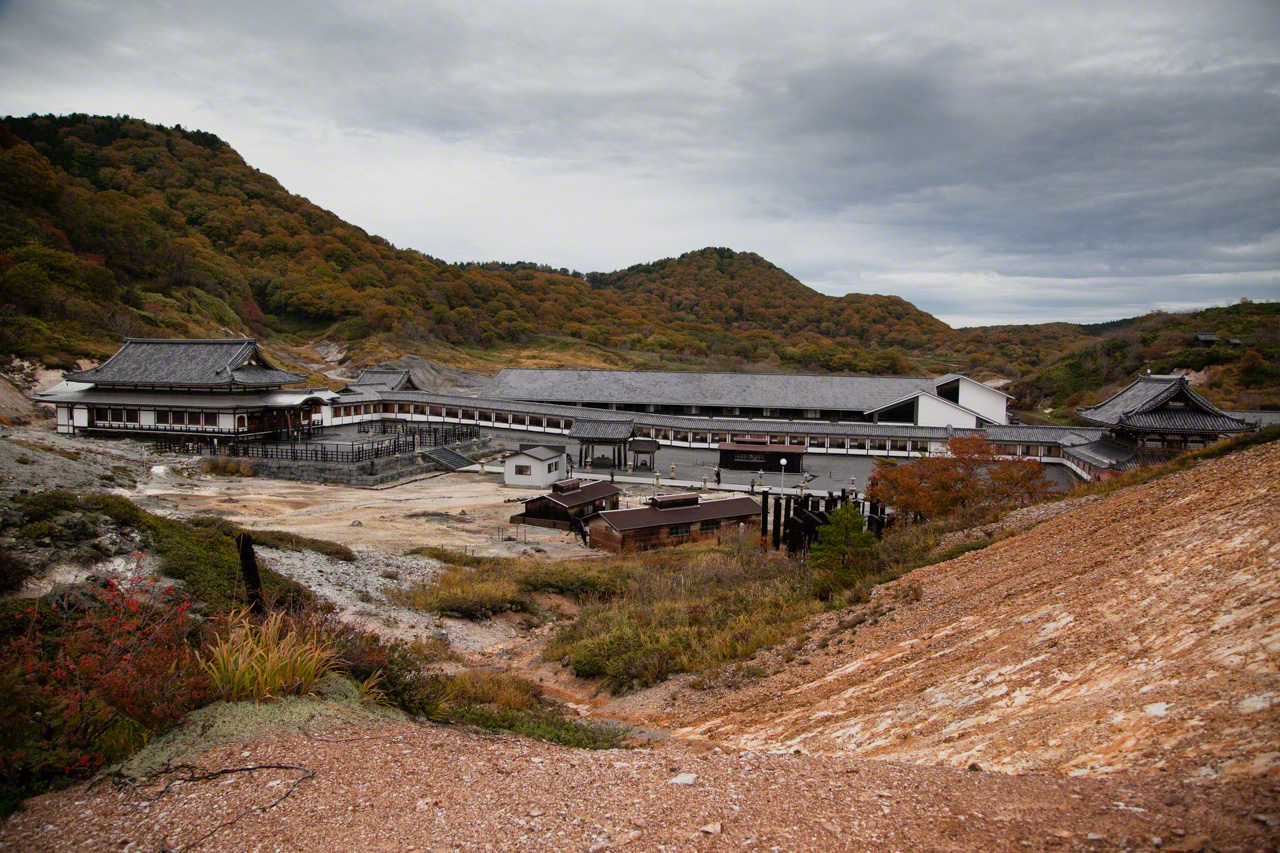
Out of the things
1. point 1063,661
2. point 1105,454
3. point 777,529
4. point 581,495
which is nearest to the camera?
point 1063,661

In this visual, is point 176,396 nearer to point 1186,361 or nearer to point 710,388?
point 710,388

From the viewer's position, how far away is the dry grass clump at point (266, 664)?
5977 mm

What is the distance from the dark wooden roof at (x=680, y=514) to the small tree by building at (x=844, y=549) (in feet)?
→ 32.6

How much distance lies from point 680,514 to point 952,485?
29.2 ft

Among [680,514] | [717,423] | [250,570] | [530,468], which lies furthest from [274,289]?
[250,570]

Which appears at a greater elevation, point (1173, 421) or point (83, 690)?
point (1173, 421)

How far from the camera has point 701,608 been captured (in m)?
13.0

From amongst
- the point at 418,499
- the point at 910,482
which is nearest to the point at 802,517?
the point at 910,482

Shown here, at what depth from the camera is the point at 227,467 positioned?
30906 mm

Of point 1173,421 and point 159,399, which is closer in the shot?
point 1173,421

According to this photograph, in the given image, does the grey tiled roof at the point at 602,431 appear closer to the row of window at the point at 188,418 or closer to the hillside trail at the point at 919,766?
the row of window at the point at 188,418

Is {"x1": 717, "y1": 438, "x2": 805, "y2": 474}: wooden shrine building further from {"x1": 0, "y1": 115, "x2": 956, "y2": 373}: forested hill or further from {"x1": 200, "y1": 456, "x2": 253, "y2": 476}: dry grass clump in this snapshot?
{"x1": 0, "y1": 115, "x2": 956, "y2": 373}: forested hill

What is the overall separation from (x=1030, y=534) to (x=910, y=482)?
9.20 metres

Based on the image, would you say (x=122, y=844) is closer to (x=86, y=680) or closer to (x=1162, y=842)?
(x=86, y=680)
